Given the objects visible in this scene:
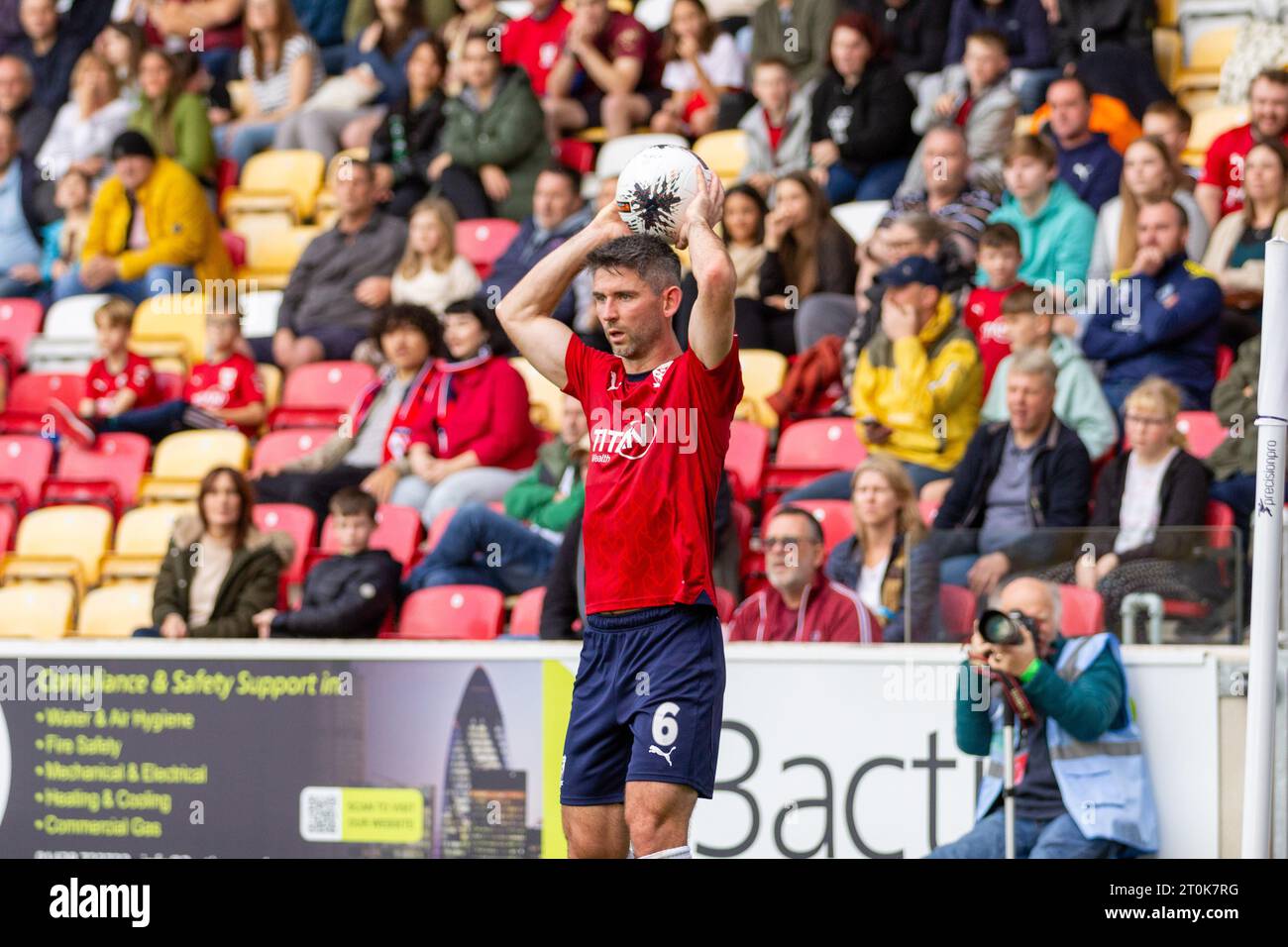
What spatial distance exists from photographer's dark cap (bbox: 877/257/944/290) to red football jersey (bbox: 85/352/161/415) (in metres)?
4.58

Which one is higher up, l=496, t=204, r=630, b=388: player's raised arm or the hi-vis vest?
l=496, t=204, r=630, b=388: player's raised arm

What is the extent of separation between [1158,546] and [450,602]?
10.7 feet

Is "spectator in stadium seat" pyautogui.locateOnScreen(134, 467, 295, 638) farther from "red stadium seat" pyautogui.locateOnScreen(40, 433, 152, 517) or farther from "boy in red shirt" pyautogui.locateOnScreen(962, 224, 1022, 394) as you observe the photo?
"boy in red shirt" pyautogui.locateOnScreen(962, 224, 1022, 394)

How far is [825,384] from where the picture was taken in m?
10.0

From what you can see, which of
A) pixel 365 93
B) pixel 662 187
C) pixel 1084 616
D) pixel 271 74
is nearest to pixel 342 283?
pixel 365 93

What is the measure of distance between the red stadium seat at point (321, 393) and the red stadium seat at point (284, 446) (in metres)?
0.19

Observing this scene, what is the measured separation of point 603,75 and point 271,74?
8.96 feet

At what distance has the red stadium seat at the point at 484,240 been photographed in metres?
11.9

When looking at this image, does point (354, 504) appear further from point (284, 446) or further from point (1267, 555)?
point (1267, 555)

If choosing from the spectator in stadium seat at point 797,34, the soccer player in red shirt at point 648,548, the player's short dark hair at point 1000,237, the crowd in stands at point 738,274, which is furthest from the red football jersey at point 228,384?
the soccer player in red shirt at point 648,548

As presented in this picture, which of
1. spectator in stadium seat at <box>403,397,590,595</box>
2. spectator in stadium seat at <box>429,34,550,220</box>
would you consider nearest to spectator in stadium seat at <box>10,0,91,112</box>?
spectator in stadium seat at <box>429,34,550,220</box>

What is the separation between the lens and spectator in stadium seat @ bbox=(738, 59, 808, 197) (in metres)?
11.4
